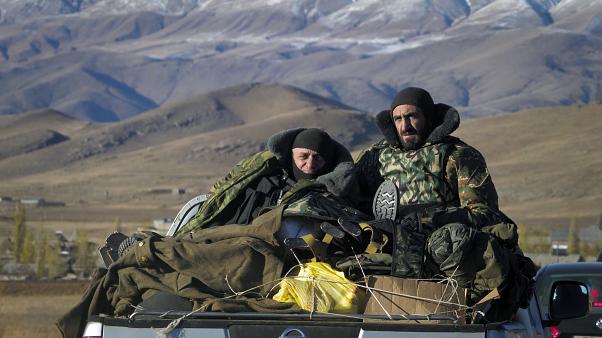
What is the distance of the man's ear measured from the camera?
27.1 ft

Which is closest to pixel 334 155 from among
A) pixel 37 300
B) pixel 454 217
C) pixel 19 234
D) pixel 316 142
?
pixel 316 142

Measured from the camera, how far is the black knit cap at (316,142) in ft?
25.8

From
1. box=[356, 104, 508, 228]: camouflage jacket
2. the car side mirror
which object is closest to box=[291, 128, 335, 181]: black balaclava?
box=[356, 104, 508, 228]: camouflage jacket

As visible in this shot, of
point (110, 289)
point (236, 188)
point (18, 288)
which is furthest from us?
point (18, 288)

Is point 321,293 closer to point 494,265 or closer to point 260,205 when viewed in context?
point 494,265

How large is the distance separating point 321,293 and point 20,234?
68.8 meters

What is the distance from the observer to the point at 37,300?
42250mm

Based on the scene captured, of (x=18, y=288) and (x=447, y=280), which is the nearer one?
(x=447, y=280)

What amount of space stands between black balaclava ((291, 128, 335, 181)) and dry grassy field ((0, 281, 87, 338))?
21398 millimetres

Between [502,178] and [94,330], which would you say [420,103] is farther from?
[502,178]

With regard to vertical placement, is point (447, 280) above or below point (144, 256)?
below

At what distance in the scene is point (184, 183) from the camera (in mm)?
173250

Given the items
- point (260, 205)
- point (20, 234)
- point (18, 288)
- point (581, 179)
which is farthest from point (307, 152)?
point (581, 179)

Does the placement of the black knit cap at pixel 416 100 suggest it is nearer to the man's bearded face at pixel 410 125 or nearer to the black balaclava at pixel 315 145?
the man's bearded face at pixel 410 125
